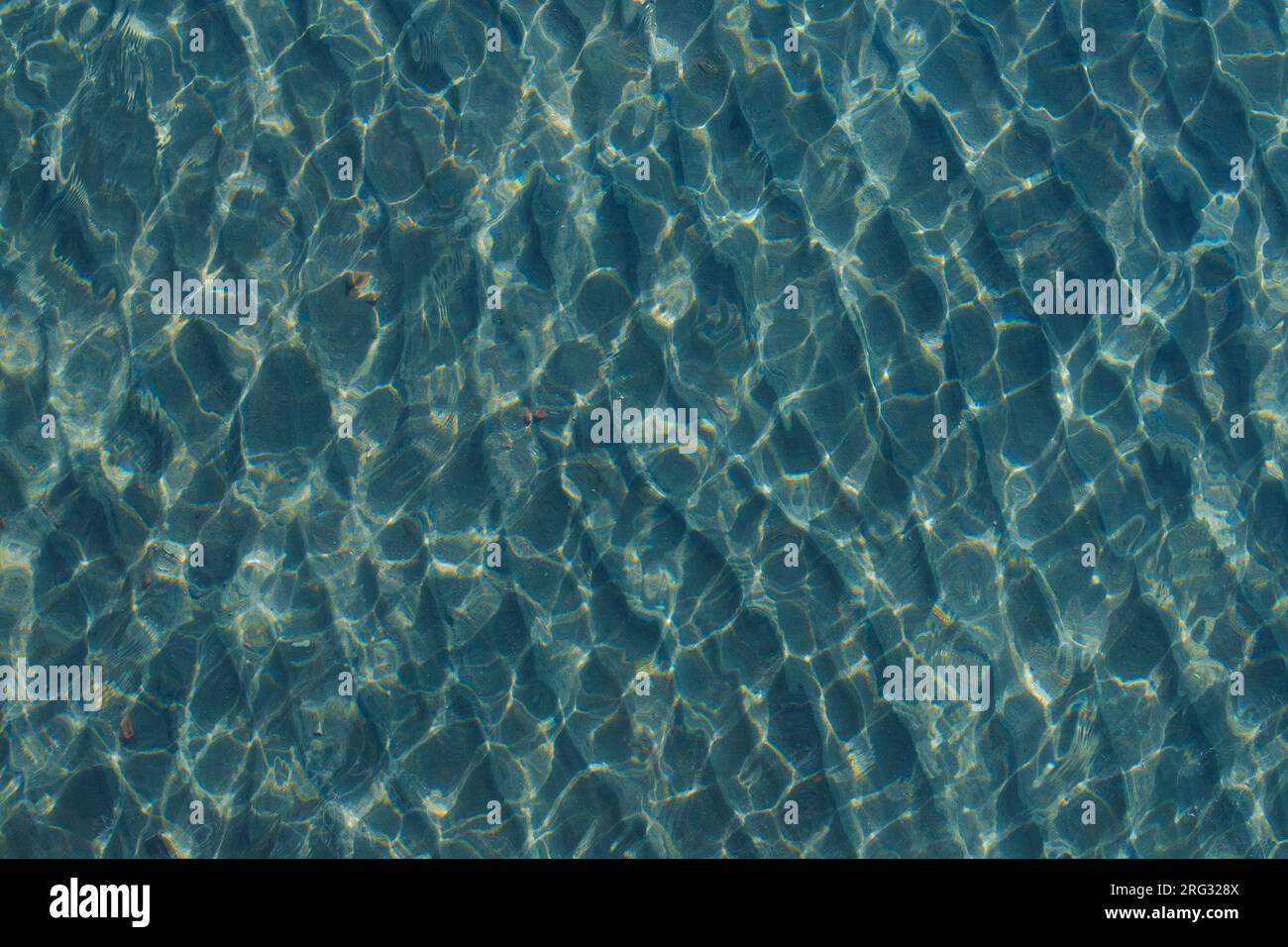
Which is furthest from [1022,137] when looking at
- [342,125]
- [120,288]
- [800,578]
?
[120,288]

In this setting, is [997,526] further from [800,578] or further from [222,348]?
[222,348]
